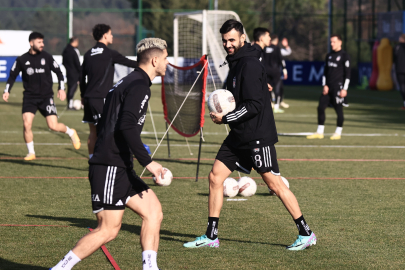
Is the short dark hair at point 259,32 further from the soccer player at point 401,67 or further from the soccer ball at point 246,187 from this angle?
the soccer player at point 401,67

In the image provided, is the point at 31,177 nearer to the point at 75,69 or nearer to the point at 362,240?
the point at 362,240

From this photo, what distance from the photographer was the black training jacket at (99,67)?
10469 millimetres

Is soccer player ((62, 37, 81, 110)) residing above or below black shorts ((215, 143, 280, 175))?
above

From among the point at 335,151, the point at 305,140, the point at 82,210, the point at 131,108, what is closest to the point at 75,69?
the point at 305,140

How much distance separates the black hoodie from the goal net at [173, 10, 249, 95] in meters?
17.0

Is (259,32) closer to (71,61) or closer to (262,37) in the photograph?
(262,37)

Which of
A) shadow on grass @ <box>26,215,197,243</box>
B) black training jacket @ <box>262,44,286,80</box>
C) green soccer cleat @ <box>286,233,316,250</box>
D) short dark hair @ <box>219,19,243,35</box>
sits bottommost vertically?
shadow on grass @ <box>26,215,197,243</box>

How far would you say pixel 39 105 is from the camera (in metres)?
11.9

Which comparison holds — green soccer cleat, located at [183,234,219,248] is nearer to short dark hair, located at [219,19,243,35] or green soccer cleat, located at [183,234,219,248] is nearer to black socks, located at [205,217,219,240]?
black socks, located at [205,217,219,240]

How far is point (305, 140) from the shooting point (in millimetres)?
15336

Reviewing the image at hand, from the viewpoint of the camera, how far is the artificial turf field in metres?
6.05

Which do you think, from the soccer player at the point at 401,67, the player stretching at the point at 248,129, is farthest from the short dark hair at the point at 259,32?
the soccer player at the point at 401,67

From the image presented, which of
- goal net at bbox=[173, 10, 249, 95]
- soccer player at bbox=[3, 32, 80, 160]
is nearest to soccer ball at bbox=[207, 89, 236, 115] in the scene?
soccer player at bbox=[3, 32, 80, 160]

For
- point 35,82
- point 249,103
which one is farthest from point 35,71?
point 249,103
